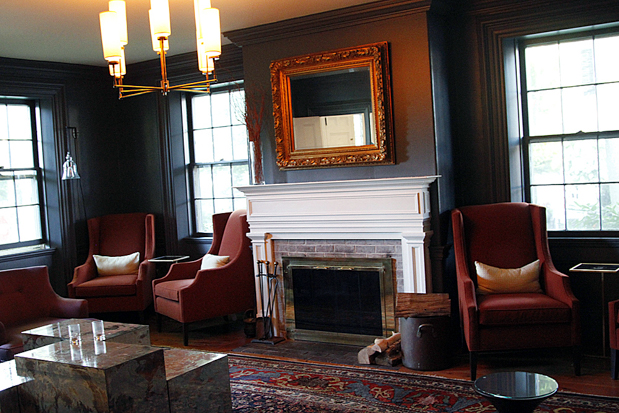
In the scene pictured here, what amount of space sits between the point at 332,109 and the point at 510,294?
1.99m

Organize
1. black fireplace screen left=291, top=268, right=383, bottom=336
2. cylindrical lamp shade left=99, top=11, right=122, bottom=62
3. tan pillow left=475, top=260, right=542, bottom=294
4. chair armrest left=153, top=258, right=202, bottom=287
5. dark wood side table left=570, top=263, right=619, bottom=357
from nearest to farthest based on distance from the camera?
cylindrical lamp shade left=99, top=11, right=122, bottom=62
dark wood side table left=570, top=263, right=619, bottom=357
tan pillow left=475, top=260, right=542, bottom=294
black fireplace screen left=291, top=268, right=383, bottom=336
chair armrest left=153, top=258, right=202, bottom=287

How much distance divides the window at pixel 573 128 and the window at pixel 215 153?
273 cm

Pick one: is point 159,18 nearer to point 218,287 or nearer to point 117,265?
point 218,287

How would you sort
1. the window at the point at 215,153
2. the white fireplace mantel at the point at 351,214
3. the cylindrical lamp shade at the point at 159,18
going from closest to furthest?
the cylindrical lamp shade at the point at 159,18 < the white fireplace mantel at the point at 351,214 < the window at the point at 215,153

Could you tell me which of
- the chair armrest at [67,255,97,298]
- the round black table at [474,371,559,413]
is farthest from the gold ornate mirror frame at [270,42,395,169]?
the chair armrest at [67,255,97,298]

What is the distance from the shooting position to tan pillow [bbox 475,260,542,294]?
4246 millimetres

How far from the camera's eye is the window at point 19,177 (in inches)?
234

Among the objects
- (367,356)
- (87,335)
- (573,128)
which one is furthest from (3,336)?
(573,128)

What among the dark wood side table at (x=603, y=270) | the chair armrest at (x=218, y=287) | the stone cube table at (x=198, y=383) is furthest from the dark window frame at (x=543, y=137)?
the stone cube table at (x=198, y=383)

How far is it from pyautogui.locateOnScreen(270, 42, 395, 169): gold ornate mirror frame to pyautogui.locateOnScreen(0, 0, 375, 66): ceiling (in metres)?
0.38

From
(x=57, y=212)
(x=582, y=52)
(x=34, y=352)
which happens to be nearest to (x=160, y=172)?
(x=57, y=212)

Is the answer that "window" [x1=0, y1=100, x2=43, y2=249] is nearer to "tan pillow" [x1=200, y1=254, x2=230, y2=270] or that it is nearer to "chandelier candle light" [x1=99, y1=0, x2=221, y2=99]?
"tan pillow" [x1=200, y1=254, x2=230, y2=270]

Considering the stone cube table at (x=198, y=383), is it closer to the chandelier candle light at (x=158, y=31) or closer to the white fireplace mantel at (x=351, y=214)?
the chandelier candle light at (x=158, y=31)

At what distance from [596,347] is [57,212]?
5109mm
